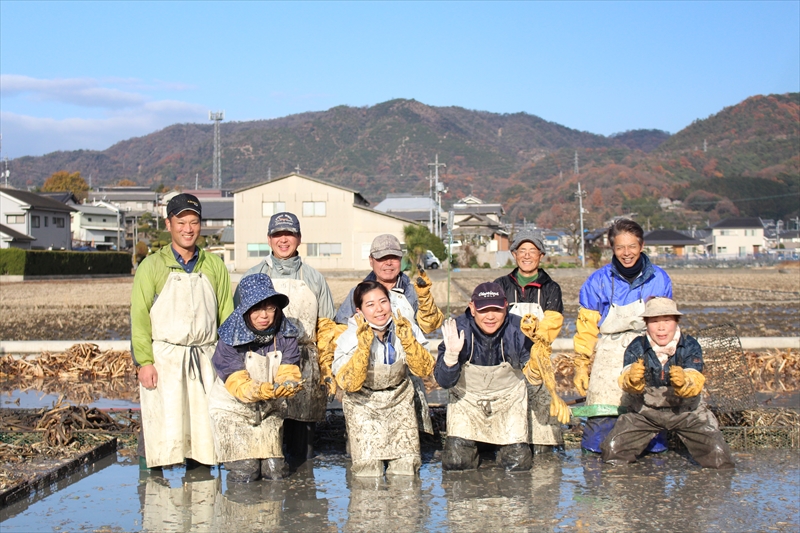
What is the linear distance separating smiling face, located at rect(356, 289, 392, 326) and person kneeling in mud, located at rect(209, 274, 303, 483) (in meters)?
0.48

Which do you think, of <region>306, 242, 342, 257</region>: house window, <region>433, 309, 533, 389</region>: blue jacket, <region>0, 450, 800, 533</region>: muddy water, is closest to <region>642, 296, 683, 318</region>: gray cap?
<region>433, 309, 533, 389</region>: blue jacket

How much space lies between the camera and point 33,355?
999 centimetres

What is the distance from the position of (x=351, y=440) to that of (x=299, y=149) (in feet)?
620

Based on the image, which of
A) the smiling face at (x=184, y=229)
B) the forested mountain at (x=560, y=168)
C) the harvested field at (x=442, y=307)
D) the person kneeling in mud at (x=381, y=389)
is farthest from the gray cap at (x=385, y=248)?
the forested mountain at (x=560, y=168)

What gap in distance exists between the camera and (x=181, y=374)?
4.89 m

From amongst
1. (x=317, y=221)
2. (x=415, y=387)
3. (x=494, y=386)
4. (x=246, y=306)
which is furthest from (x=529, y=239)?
(x=317, y=221)

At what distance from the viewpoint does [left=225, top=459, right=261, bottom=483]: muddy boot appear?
4.77 metres

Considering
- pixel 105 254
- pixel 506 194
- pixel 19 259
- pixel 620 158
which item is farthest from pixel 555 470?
pixel 620 158

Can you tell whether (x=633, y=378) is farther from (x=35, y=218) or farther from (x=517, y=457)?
(x=35, y=218)

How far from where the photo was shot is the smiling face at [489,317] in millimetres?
4824

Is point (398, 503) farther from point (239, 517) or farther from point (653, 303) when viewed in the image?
point (653, 303)

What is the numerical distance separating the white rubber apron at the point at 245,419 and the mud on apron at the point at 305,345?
37 centimetres

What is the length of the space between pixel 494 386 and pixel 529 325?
1.52ft

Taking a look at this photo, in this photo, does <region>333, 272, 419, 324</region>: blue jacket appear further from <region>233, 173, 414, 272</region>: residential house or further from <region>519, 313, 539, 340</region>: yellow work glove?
<region>233, 173, 414, 272</region>: residential house
